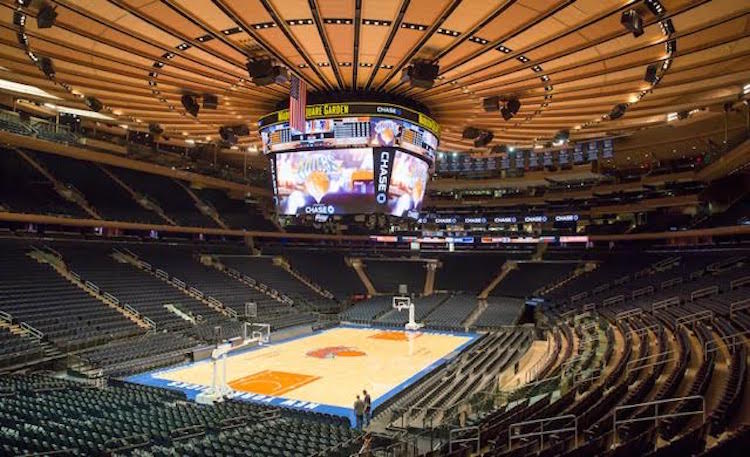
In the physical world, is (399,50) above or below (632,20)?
above

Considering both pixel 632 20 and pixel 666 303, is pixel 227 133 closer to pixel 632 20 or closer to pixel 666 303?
pixel 632 20

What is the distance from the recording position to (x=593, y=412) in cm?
998

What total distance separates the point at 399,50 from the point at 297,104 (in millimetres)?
4062

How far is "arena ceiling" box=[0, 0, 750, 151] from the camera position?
9.79 metres

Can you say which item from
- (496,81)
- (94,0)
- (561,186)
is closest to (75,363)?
(94,0)

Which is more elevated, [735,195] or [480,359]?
[735,195]

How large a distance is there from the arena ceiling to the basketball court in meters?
10.8

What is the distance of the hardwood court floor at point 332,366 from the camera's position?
19812 millimetres

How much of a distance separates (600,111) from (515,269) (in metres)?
29.2

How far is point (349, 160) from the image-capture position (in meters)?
17.3

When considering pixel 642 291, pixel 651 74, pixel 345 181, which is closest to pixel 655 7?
pixel 651 74

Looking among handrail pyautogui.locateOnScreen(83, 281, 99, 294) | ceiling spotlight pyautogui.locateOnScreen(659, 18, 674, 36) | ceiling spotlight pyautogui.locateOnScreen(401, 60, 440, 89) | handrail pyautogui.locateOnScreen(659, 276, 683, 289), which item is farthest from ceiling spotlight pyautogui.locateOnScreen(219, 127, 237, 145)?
handrail pyautogui.locateOnScreen(659, 276, 683, 289)

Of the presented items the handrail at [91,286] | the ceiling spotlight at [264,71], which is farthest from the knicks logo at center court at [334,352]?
the ceiling spotlight at [264,71]

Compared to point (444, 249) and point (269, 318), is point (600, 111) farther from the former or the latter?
point (444, 249)
